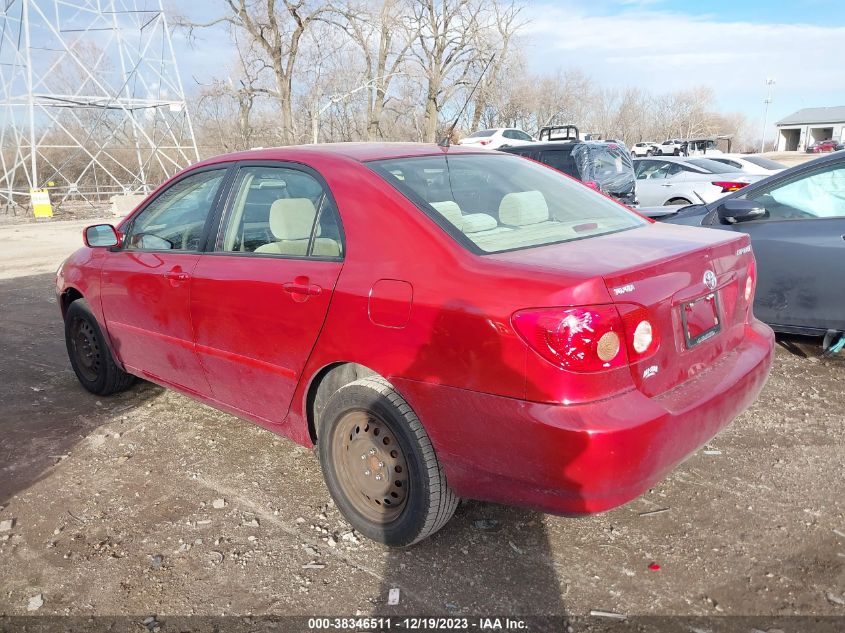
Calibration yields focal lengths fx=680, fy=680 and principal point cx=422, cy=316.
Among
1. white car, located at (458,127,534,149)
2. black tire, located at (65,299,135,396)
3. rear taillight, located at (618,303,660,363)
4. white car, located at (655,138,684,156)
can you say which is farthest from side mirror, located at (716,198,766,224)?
white car, located at (458,127,534,149)

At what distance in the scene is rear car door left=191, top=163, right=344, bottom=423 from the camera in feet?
9.72

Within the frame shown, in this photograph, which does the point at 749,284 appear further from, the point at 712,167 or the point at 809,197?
the point at 712,167

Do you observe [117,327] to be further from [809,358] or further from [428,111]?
[428,111]

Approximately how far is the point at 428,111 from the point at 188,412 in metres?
36.7

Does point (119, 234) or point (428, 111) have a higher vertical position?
point (428, 111)

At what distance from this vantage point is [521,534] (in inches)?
117

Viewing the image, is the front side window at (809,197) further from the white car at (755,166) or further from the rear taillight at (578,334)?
the white car at (755,166)

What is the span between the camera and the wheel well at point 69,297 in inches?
190

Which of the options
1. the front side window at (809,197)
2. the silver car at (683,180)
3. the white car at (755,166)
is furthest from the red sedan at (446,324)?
the white car at (755,166)

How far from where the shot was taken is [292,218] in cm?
317

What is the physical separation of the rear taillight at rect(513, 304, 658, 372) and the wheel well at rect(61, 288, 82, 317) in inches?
147

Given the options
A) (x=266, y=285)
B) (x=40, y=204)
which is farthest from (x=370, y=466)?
(x=40, y=204)

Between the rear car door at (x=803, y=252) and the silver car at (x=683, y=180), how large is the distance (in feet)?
24.1

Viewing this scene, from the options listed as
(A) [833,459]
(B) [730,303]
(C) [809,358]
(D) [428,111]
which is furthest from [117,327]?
(D) [428,111]
